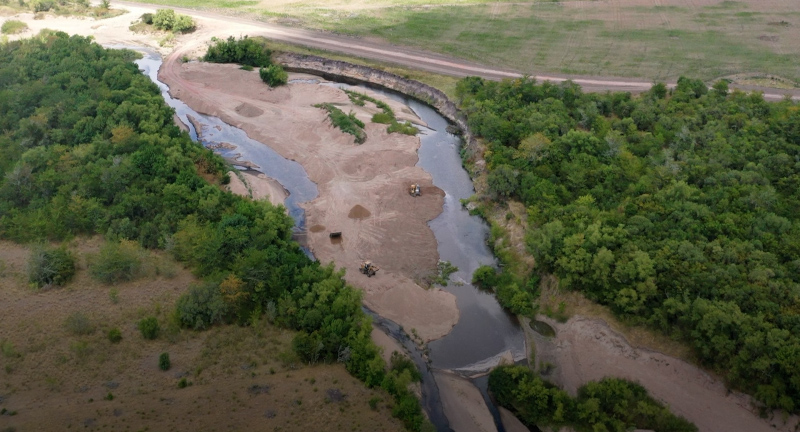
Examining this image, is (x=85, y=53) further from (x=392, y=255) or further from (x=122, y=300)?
(x=392, y=255)

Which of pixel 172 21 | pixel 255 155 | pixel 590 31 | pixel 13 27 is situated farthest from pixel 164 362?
pixel 13 27

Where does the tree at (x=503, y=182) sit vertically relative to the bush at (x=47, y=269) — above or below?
above

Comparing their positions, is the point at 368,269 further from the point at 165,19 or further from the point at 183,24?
the point at 165,19

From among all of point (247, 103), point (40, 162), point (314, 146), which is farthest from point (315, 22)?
point (40, 162)

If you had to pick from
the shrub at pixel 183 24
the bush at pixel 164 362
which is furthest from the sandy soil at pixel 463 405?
the shrub at pixel 183 24

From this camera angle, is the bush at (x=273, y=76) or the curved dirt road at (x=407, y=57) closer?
the curved dirt road at (x=407, y=57)

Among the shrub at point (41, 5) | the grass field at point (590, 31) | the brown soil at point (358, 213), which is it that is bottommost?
the brown soil at point (358, 213)

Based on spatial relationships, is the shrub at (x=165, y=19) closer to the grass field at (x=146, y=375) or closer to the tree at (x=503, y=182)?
the grass field at (x=146, y=375)
